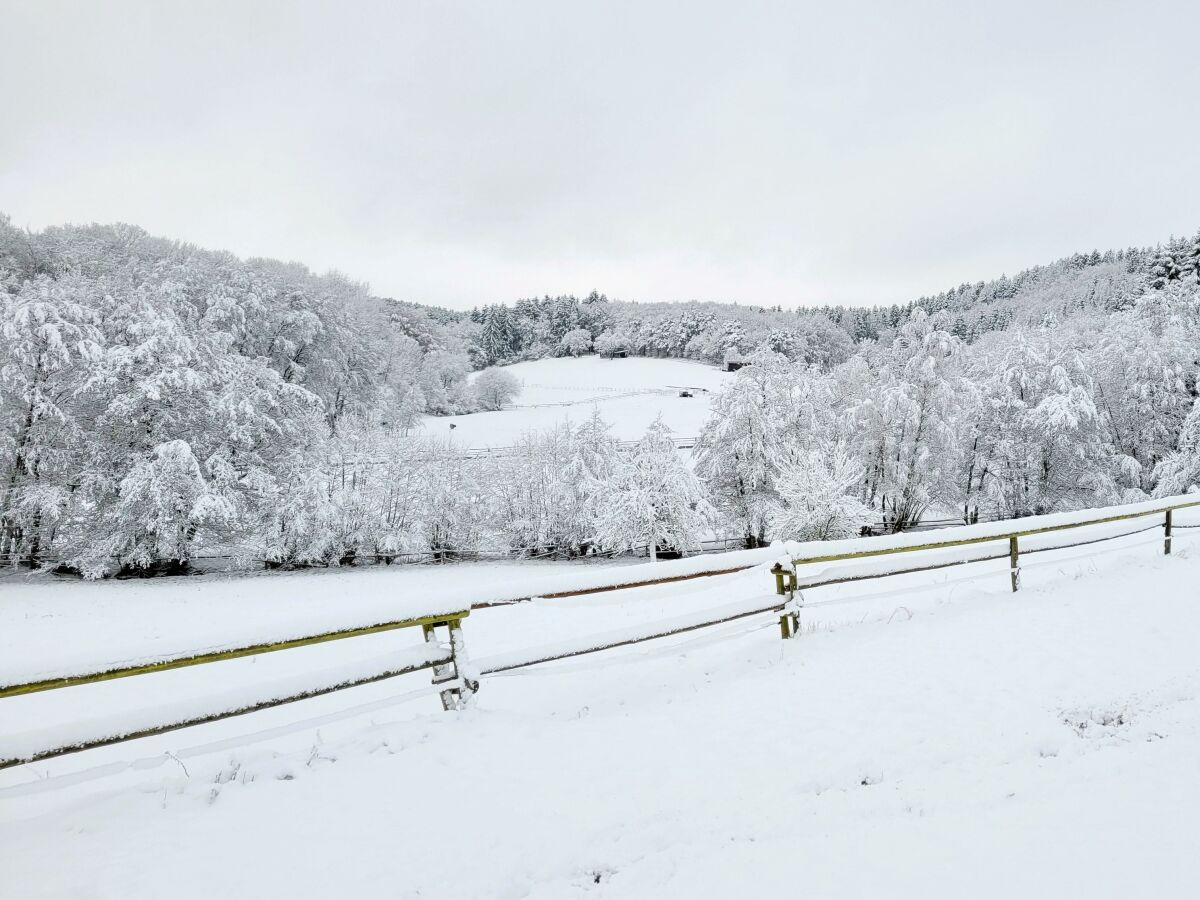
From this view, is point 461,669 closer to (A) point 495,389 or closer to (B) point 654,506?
(B) point 654,506

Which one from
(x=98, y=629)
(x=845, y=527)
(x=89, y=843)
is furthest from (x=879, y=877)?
(x=845, y=527)

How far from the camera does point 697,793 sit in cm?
377

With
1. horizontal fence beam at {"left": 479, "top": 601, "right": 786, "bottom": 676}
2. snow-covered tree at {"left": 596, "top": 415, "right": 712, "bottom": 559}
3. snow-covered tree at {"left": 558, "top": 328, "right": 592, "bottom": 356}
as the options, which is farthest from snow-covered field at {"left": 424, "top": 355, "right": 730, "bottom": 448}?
horizontal fence beam at {"left": 479, "top": 601, "right": 786, "bottom": 676}

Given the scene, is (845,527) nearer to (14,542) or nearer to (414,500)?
(414,500)

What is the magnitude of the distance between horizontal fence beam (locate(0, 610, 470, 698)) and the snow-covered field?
3461 cm

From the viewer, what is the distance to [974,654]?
20.2 ft

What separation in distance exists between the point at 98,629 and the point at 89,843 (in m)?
17.0

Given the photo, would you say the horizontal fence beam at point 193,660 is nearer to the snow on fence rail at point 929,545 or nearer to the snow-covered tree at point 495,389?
the snow on fence rail at point 929,545

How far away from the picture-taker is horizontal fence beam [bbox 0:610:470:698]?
321 cm

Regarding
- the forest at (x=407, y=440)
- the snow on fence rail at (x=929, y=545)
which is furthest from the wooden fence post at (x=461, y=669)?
the forest at (x=407, y=440)

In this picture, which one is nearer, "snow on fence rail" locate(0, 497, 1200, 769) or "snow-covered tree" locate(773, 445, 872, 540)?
"snow on fence rail" locate(0, 497, 1200, 769)

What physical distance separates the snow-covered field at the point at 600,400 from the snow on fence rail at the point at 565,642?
1283 inches

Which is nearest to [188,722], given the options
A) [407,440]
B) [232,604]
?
[232,604]

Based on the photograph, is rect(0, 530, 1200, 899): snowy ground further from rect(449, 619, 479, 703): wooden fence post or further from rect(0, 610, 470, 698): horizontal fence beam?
rect(0, 610, 470, 698): horizontal fence beam
